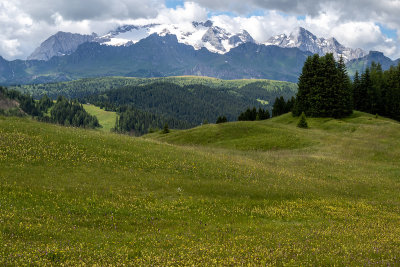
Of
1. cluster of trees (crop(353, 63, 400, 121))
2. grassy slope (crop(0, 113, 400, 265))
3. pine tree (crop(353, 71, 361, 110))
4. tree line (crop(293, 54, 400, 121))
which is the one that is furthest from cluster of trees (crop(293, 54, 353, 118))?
grassy slope (crop(0, 113, 400, 265))

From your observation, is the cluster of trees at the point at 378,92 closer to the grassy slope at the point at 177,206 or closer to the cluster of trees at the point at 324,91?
the cluster of trees at the point at 324,91

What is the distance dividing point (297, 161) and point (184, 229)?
85.4 feet

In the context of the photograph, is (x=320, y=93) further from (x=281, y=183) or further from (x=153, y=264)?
(x=153, y=264)

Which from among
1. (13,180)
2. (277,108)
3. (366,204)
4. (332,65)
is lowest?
(366,204)

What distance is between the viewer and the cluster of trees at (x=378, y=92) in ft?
296

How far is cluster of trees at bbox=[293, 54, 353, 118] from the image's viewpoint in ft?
274

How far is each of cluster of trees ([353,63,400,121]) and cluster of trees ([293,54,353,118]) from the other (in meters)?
12.8

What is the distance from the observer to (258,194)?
2116 cm

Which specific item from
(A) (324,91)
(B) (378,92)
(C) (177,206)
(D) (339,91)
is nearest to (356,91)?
(B) (378,92)

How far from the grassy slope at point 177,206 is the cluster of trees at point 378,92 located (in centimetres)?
7049

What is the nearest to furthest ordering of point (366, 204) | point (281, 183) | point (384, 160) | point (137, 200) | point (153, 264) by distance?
point (153, 264) → point (137, 200) → point (366, 204) → point (281, 183) → point (384, 160)

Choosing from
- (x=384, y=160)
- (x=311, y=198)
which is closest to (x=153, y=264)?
(x=311, y=198)

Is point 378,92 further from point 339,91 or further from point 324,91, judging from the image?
point 324,91

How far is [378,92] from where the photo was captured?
310 feet
